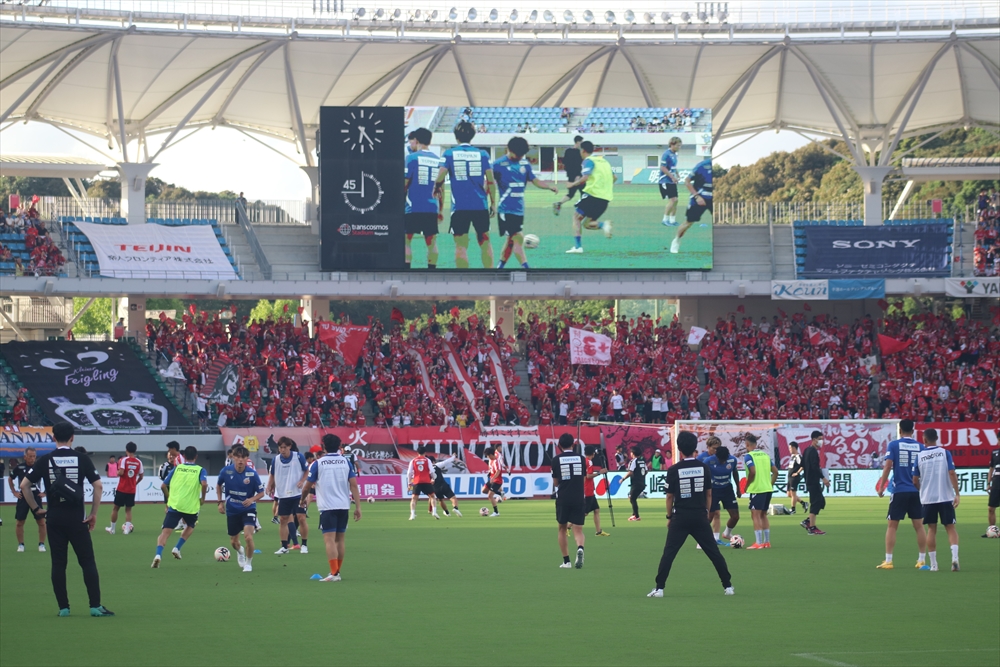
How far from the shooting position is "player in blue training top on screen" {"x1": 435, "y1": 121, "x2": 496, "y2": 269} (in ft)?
149

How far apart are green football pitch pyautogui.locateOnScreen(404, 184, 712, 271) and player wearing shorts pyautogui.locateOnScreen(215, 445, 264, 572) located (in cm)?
2865

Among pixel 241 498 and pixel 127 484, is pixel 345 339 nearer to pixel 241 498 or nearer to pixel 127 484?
pixel 127 484

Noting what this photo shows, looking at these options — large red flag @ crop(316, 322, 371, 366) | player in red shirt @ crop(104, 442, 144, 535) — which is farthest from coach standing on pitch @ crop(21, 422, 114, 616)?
large red flag @ crop(316, 322, 371, 366)

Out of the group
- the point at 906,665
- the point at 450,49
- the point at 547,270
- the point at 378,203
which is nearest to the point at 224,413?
the point at 378,203

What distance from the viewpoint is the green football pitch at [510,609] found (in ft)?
33.6

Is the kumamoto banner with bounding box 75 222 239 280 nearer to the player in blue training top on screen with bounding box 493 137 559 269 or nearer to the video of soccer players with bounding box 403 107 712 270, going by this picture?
the video of soccer players with bounding box 403 107 712 270

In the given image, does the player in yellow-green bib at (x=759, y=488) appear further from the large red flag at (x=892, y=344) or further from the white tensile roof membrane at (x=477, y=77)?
the white tensile roof membrane at (x=477, y=77)

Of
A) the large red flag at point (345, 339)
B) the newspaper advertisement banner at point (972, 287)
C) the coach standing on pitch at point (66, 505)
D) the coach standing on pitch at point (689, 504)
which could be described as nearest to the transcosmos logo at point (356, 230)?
the large red flag at point (345, 339)

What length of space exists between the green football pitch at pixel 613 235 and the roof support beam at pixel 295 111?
8.51 m

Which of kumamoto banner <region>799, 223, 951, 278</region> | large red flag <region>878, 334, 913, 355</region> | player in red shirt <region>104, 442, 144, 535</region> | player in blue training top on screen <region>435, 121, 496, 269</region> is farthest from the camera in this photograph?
kumamoto banner <region>799, 223, 951, 278</region>

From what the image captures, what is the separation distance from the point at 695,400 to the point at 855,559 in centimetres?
2633

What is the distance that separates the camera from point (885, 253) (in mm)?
48125

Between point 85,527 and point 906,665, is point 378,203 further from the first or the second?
point 906,665

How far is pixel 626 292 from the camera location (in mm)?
47094
